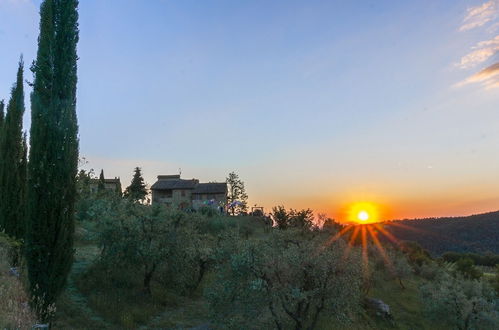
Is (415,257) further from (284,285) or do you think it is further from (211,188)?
(284,285)

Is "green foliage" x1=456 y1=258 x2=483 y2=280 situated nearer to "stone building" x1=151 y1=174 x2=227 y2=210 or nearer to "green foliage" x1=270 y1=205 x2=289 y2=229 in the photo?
"green foliage" x1=270 y1=205 x2=289 y2=229

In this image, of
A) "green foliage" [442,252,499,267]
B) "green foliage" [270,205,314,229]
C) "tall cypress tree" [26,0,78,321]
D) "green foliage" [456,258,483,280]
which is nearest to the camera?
"tall cypress tree" [26,0,78,321]

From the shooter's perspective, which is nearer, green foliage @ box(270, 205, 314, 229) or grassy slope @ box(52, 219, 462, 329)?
grassy slope @ box(52, 219, 462, 329)

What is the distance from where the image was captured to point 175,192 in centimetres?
6600

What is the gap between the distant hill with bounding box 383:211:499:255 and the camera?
71.1 m

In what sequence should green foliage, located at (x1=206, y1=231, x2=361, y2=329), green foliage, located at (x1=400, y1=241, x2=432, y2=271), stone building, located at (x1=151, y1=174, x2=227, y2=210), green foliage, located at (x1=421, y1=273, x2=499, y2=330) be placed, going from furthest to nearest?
1. stone building, located at (x1=151, y1=174, x2=227, y2=210)
2. green foliage, located at (x1=400, y1=241, x2=432, y2=271)
3. green foliage, located at (x1=421, y1=273, x2=499, y2=330)
4. green foliage, located at (x1=206, y1=231, x2=361, y2=329)

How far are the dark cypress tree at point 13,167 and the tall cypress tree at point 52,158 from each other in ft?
21.1

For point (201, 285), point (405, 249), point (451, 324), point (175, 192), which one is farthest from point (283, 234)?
point (175, 192)

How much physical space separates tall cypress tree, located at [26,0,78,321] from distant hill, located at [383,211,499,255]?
2657 inches

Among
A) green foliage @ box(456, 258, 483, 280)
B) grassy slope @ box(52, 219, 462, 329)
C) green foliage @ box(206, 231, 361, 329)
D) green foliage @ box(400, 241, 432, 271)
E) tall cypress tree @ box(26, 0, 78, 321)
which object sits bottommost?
green foliage @ box(456, 258, 483, 280)

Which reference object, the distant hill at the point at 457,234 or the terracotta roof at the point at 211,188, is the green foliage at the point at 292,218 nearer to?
the terracotta roof at the point at 211,188

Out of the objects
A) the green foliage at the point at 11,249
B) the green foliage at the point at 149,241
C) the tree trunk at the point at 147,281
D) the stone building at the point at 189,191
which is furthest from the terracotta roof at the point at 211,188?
the green foliage at the point at 11,249

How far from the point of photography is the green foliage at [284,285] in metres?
11.6

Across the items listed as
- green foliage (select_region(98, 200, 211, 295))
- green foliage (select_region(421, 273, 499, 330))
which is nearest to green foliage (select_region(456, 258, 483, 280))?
green foliage (select_region(421, 273, 499, 330))
